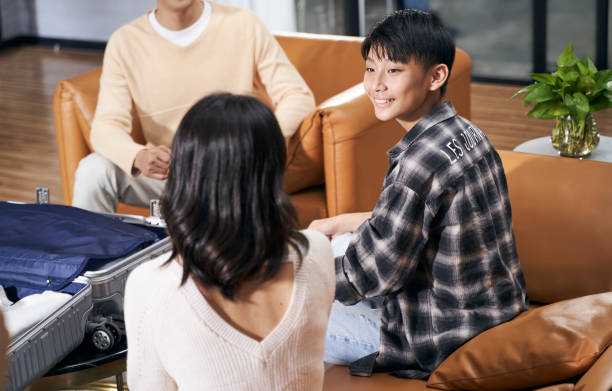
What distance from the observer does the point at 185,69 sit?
2.93m

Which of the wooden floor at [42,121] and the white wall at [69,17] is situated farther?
the white wall at [69,17]

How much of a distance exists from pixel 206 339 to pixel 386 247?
53 cm

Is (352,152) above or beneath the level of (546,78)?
beneath

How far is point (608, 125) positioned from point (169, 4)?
2720mm

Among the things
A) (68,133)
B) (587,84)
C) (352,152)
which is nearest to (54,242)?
(352,152)

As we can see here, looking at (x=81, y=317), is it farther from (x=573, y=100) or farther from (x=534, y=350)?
(x=573, y=100)

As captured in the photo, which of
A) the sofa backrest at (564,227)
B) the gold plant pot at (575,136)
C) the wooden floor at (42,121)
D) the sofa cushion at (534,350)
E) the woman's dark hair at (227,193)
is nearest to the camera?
the woman's dark hair at (227,193)

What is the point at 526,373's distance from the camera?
1516mm

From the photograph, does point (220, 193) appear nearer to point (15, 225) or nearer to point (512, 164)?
point (15, 225)

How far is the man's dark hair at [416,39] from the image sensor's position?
171 centimetres

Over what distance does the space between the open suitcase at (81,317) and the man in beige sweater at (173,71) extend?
86cm

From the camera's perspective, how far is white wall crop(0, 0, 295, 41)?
6.66m

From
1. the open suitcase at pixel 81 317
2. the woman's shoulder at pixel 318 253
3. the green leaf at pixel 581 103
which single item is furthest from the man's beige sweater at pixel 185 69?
the woman's shoulder at pixel 318 253

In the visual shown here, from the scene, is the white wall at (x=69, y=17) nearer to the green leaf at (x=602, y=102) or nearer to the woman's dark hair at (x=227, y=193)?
the green leaf at (x=602, y=102)
